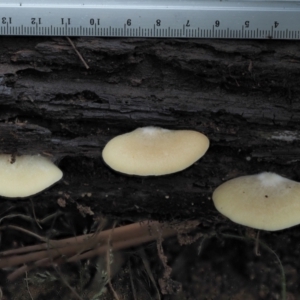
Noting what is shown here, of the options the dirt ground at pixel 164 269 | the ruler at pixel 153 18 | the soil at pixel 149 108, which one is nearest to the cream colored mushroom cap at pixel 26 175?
the soil at pixel 149 108

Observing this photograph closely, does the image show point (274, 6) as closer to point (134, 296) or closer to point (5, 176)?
point (5, 176)

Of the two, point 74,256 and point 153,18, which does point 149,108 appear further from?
point 74,256

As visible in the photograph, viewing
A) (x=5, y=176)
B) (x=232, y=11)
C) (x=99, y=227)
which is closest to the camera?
(x=5, y=176)

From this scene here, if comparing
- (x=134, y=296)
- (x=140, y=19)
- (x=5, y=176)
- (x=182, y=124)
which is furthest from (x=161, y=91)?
(x=134, y=296)

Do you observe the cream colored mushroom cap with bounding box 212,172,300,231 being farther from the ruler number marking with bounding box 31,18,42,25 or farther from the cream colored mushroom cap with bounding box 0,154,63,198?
the ruler number marking with bounding box 31,18,42,25

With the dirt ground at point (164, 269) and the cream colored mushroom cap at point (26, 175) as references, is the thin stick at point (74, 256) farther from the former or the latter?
the cream colored mushroom cap at point (26, 175)

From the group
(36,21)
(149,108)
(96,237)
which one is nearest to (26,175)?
(96,237)
